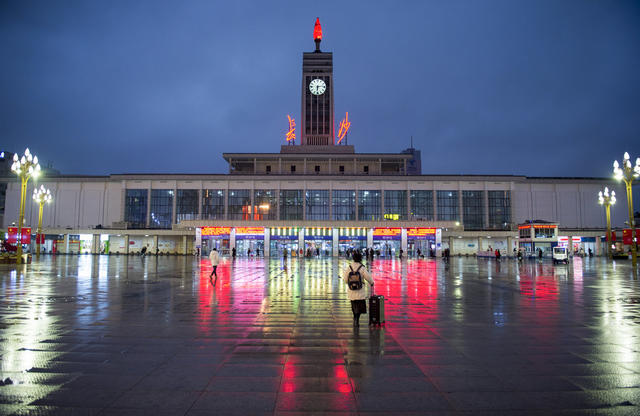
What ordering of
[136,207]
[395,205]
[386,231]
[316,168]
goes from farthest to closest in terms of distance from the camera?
[316,168] < [136,207] < [395,205] < [386,231]

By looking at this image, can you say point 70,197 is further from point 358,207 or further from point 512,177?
point 512,177

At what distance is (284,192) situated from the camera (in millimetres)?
73875

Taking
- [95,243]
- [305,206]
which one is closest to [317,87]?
[305,206]

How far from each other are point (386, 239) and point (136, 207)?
152 feet

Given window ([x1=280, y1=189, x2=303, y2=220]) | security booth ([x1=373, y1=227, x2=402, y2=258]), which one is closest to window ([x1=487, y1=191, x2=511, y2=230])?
security booth ([x1=373, y1=227, x2=402, y2=258])

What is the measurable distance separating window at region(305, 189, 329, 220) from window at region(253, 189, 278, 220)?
606cm

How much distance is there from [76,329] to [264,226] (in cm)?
5698

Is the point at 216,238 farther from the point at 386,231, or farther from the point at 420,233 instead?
the point at 420,233

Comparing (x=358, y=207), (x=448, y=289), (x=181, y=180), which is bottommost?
(x=448, y=289)

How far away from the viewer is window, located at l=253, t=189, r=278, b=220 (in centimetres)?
7369

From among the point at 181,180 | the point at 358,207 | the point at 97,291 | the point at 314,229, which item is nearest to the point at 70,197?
the point at 181,180

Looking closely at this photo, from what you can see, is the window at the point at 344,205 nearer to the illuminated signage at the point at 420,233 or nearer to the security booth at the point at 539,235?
the illuminated signage at the point at 420,233

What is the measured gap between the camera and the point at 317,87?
9831 cm

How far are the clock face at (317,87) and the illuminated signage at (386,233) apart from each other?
1822 inches
